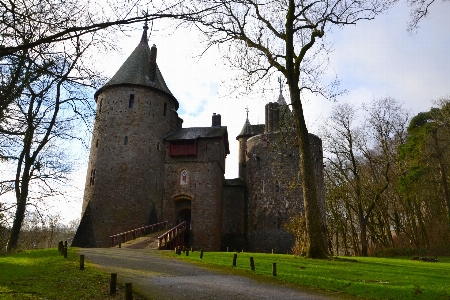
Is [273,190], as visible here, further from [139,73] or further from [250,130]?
[139,73]

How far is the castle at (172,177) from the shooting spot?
90.0ft

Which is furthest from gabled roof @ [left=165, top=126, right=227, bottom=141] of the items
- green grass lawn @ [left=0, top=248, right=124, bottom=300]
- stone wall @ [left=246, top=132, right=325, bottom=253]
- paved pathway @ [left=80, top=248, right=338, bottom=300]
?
paved pathway @ [left=80, top=248, right=338, bottom=300]

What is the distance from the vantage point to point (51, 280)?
9102 mm

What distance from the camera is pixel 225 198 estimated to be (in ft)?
107

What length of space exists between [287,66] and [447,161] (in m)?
17.1

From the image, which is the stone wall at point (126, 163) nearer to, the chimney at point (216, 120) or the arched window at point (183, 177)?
the arched window at point (183, 177)

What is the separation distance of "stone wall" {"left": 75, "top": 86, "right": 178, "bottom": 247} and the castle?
0.25 feet

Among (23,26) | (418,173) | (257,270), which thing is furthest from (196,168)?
(23,26)

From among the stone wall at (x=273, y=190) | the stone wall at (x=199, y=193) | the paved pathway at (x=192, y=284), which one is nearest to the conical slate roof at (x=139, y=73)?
the stone wall at (x=199, y=193)

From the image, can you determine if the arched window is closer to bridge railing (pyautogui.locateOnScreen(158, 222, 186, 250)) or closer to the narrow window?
bridge railing (pyautogui.locateOnScreen(158, 222, 186, 250))

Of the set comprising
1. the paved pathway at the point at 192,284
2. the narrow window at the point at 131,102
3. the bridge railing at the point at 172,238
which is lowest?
the paved pathway at the point at 192,284

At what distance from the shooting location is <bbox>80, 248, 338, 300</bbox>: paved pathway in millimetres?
7543

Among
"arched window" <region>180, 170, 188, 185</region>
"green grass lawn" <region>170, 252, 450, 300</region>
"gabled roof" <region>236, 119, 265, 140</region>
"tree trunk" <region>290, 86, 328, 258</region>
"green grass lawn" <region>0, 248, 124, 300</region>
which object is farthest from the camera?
"gabled roof" <region>236, 119, 265, 140</region>

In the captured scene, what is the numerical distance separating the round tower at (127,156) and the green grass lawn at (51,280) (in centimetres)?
1478
